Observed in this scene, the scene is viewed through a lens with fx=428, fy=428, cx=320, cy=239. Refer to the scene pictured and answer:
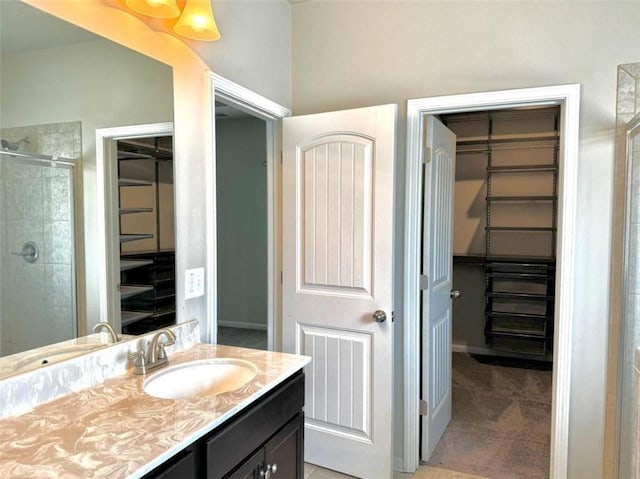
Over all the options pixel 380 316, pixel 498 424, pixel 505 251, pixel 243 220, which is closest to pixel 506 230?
pixel 505 251

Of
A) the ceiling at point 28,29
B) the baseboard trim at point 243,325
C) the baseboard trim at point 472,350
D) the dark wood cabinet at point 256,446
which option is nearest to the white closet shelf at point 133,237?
the ceiling at point 28,29

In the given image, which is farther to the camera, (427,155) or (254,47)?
(427,155)

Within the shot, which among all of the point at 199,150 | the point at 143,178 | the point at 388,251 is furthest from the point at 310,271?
the point at 143,178

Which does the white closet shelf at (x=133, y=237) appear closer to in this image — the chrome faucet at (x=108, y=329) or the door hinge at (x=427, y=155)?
the chrome faucet at (x=108, y=329)

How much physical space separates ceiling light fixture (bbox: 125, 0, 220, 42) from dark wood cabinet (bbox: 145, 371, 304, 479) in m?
1.42

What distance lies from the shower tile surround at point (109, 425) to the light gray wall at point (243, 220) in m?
3.74

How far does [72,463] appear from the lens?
3.05ft

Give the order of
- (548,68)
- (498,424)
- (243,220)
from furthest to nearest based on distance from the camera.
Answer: (243,220) → (498,424) → (548,68)

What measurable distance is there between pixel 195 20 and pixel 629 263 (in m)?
2.16

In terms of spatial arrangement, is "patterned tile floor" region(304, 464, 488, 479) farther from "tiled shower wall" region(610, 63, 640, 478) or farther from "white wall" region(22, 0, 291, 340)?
"white wall" region(22, 0, 291, 340)

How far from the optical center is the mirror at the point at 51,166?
121cm

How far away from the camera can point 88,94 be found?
4.75 feet

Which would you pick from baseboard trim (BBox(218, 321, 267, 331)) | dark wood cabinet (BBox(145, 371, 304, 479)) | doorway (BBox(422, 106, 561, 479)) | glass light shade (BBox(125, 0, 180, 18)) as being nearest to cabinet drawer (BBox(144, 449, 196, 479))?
dark wood cabinet (BBox(145, 371, 304, 479))

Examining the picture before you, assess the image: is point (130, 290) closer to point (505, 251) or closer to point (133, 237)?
point (133, 237)
